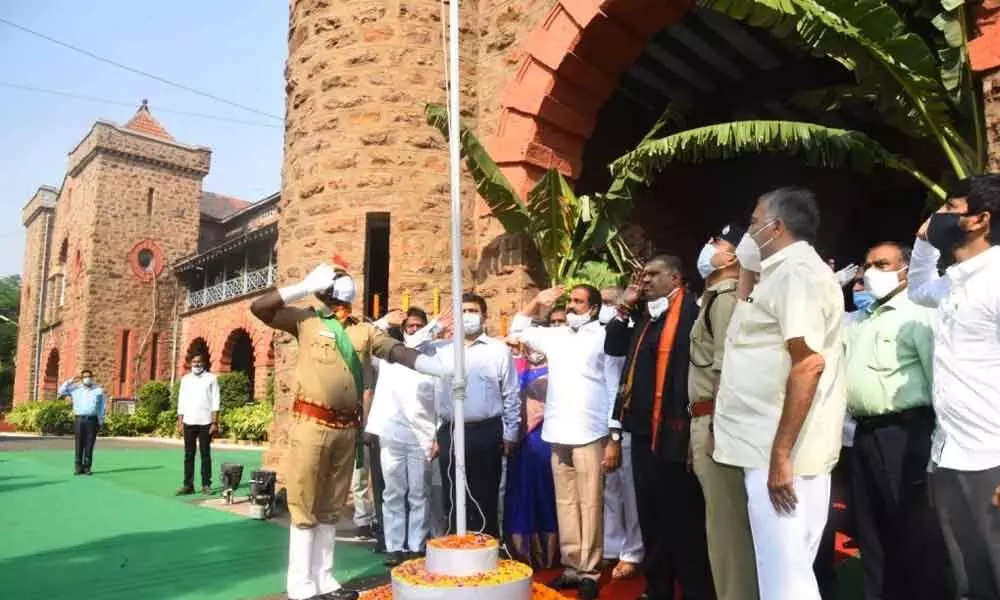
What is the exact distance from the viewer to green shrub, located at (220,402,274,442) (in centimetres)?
2081

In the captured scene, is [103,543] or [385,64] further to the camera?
[385,64]

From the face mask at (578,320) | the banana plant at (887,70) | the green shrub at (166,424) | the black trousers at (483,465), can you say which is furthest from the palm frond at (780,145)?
the green shrub at (166,424)

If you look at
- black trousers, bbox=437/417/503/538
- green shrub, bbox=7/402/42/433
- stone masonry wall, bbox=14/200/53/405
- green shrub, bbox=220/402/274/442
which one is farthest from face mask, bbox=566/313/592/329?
stone masonry wall, bbox=14/200/53/405

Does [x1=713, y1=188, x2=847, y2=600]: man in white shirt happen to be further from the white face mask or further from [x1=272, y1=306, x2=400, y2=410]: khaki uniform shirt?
[x1=272, y1=306, x2=400, y2=410]: khaki uniform shirt

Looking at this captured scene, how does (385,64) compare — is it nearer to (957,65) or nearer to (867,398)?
(957,65)

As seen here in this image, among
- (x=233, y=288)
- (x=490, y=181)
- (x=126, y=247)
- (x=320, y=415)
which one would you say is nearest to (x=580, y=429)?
(x=320, y=415)

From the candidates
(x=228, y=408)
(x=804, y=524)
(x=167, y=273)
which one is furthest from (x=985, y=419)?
(x=167, y=273)

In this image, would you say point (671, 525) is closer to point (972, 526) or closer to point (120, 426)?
point (972, 526)

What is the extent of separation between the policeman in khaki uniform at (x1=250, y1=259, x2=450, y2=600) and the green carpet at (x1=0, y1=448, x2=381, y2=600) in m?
0.75

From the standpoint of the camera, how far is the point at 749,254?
3.07 m

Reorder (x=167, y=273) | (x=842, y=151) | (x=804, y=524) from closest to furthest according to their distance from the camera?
1. (x=804, y=524)
2. (x=842, y=151)
3. (x=167, y=273)

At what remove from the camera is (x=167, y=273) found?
103 feet

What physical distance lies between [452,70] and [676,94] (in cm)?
623

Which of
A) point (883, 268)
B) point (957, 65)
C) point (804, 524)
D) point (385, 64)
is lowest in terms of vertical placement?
point (804, 524)
